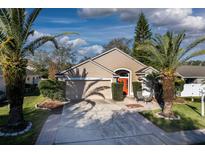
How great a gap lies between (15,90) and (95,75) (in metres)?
10.5

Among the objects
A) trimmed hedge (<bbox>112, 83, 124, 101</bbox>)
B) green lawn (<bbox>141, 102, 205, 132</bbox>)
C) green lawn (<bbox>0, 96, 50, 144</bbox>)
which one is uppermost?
trimmed hedge (<bbox>112, 83, 124, 101</bbox>)

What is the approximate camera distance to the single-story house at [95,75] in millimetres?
18344

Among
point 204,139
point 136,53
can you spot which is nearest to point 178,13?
point 204,139

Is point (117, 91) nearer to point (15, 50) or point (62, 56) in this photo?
point (15, 50)

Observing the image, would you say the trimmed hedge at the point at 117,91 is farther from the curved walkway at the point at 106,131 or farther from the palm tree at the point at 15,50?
the palm tree at the point at 15,50

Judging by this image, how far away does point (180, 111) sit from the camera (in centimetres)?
1430

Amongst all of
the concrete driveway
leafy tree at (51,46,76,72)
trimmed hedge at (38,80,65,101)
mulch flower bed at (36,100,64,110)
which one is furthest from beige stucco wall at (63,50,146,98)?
leafy tree at (51,46,76,72)

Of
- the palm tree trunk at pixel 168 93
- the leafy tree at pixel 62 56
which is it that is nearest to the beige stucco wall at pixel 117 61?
the palm tree trunk at pixel 168 93

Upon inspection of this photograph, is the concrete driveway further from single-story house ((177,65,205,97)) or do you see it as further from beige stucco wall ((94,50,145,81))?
single-story house ((177,65,205,97))

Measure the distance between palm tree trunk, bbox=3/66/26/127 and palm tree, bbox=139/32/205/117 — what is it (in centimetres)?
860

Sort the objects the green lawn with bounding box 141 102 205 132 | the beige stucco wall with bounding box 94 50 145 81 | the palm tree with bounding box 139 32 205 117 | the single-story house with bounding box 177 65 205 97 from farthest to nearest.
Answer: the single-story house with bounding box 177 65 205 97 → the beige stucco wall with bounding box 94 50 145 81 → the palm tree with bounding box 139 32 205 117 → the green lawn with bounding box 141 102 205 132

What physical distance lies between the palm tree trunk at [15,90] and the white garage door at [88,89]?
891 centimetres

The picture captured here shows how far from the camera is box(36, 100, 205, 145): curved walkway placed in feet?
27.2
